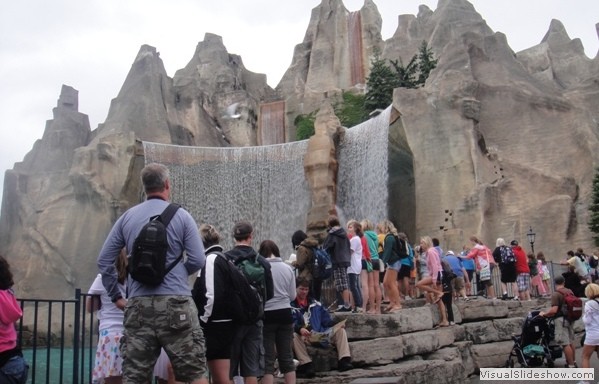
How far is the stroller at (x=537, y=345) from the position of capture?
9.99 m

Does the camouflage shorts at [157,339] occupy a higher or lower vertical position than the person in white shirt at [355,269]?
lower

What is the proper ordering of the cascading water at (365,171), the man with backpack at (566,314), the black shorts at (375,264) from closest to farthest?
the man with backpack at (566,314)
the black shorts at (375,264)
the cascading water at (365,171)

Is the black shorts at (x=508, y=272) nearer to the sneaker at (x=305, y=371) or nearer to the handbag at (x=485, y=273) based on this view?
the handbag at (x=485, y=273)

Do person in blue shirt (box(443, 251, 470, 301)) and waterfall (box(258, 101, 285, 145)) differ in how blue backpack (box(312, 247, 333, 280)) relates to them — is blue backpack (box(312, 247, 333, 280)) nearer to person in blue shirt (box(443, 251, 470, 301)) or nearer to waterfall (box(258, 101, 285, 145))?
person in blue shirt (box(443, 251, 470, 301))

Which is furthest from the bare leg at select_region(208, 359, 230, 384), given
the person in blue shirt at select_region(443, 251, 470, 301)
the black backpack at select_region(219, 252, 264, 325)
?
the person in blue shirt at select_region(443, 251, 470, 301)

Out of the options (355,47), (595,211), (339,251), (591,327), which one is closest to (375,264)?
(339,251)

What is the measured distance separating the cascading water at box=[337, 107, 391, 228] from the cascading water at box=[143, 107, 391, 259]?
38mm

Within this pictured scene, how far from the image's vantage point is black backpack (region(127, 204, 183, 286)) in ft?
13.5

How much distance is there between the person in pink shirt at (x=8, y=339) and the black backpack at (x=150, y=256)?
111 centimetres

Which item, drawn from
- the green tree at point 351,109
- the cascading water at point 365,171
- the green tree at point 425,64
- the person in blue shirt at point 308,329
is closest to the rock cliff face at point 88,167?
the green tree at point 351,109

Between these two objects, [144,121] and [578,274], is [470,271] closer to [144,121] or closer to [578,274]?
[578,274]

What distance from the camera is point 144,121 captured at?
103ft

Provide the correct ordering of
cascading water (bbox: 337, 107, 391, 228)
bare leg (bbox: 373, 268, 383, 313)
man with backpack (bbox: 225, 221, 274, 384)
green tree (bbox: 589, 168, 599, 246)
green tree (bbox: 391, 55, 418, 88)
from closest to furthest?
man with backpack (bbox: 225, 221, 274, 384)
bare leg (bbox: 373, 268, 383, 313)
green tree (bbox: 589, 168, 599, 246)
cascading water (bbox: 337, 107, 391, 228)
green tree (bbox: 391, 55, 418, 88)

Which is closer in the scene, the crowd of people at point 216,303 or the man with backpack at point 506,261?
the crowd of people at point 216,303
